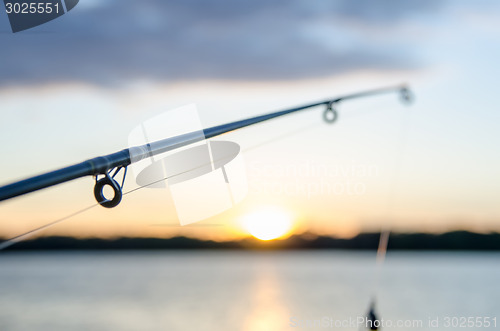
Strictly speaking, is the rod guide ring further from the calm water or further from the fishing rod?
the calm water

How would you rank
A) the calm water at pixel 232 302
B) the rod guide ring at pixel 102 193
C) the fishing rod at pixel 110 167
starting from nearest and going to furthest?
1. the fishing rod at pixel 110 167
2. the rod guide ring at pixel 102 193
3. the calm water at pixel 232 302

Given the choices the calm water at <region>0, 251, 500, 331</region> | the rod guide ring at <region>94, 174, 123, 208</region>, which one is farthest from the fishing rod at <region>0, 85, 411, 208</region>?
the calm water at <region>0, 251, 500, 331</region>

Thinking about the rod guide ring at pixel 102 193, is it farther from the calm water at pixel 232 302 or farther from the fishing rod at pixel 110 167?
the calm water at pixel 232 302

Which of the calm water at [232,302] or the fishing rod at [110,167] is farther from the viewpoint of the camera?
the calm water at [232,302]

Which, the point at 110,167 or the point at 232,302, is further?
the point at 232,302

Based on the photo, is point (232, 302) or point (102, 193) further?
point (232, 302)

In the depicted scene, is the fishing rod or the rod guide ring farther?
the rod guide ring

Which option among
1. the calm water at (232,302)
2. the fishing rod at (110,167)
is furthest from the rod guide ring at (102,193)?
the calm water at (232,302)

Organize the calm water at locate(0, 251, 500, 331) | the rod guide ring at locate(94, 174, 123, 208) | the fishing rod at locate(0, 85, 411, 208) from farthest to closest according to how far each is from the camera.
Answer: the calm water at locate(0, 251, 500, 331)
the rod guide ring at locate(94, 174, 123, 208)
the fishing rod at locate(0, 85, 411, 208)

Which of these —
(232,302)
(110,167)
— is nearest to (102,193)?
(110,167)

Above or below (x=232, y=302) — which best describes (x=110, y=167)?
above

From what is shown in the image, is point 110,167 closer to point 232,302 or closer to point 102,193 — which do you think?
point 102,193

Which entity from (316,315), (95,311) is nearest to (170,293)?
(95,311)
